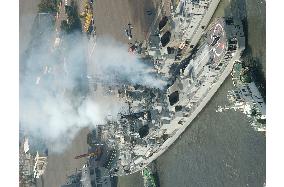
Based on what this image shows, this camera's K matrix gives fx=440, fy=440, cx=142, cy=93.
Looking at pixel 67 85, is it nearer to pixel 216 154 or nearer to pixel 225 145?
pixel 216 154

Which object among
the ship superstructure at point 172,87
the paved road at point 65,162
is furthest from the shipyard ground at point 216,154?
the paved road at point 65,162

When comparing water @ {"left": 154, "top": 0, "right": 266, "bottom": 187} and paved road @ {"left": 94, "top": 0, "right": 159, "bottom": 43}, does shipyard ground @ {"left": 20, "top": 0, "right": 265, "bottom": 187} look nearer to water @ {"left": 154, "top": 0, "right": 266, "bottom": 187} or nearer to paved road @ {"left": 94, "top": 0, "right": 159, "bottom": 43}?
water @ {"left": 154, "top": 0, "right": 266, "bottom": 187}

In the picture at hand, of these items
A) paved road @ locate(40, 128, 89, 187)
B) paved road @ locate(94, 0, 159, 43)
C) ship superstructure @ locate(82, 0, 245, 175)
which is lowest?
paved road @ locate(40, 128, 89, 187)

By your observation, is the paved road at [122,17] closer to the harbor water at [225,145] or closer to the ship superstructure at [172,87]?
the ship superstructure at [172,87]

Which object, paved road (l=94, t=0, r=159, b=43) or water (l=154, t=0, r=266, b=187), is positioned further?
paved road (l=94, t=0, r=159, b=43)

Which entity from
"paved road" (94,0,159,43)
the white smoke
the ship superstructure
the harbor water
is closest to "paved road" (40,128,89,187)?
the white smoke

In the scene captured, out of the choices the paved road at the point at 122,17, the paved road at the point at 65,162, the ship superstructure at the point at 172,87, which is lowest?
the paved road at the point at 65,162
